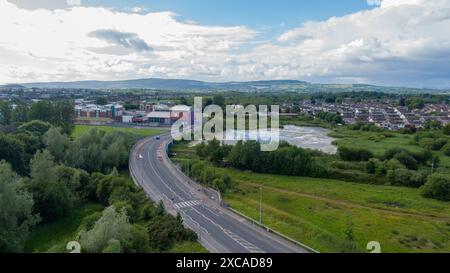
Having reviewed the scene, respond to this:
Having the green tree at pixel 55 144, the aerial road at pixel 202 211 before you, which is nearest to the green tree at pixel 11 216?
the aerial road at pixel 202 211

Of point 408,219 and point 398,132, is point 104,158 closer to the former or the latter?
point 408,219

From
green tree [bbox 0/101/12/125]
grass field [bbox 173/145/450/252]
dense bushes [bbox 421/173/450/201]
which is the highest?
green tree [bbox 0/101/12/125]

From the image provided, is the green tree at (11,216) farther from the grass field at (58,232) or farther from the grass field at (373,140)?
the grass field at (373,140)

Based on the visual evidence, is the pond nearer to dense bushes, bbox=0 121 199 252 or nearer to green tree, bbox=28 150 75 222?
dense bushes, bbox=0 121 199 252

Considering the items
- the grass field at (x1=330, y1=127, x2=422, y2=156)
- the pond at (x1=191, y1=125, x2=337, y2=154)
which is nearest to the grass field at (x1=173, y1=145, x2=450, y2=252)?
the pond at (x1=191, y1=125, x2=337, y2=154)
